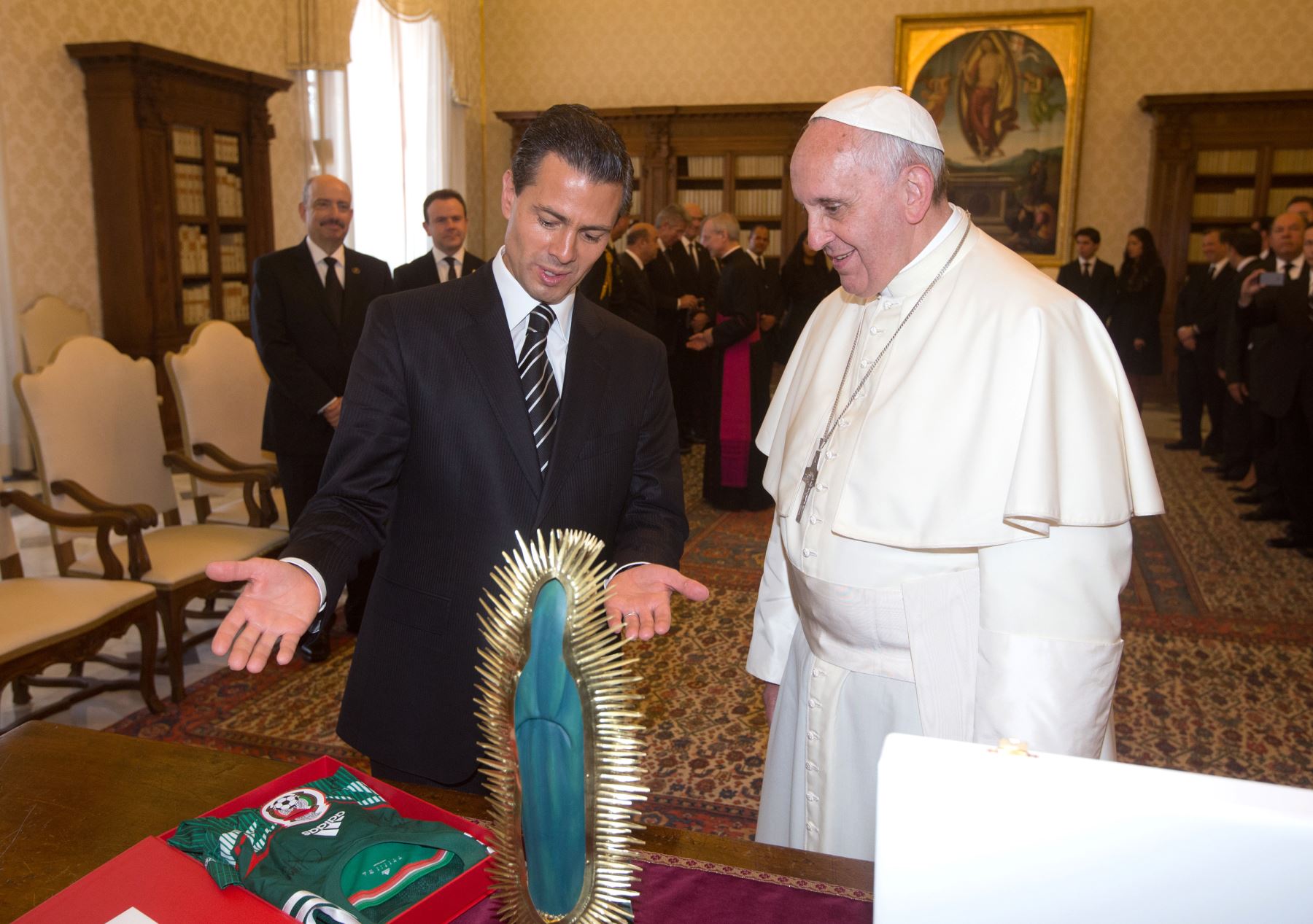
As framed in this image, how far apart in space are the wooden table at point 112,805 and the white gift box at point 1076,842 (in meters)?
0.58

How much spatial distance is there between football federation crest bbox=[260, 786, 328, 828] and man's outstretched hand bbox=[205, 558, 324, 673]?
17 cm

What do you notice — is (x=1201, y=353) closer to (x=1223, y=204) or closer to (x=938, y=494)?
(x=1223, y=204)

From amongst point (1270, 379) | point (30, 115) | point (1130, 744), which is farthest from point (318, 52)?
point (1130, 744)

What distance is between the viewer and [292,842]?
1.14 metres

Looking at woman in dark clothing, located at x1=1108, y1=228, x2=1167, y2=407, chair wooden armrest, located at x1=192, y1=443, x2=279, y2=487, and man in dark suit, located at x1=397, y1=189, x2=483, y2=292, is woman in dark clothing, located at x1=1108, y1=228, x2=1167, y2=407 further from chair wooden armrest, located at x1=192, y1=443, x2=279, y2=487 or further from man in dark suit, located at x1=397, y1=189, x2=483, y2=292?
chair wooden armrest, located at x1=192, y1=443, x2=279, y2=487

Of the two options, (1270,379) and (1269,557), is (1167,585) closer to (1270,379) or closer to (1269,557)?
(1269,557)

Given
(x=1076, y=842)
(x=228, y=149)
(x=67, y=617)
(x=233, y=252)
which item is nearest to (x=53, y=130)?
(x=228, y=149)

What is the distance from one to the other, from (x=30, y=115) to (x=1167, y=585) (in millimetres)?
7937

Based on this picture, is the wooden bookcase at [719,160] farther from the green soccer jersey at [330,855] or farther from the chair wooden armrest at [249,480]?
the green soccer jersey at [330,855]

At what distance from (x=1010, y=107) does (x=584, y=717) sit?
1258 cm

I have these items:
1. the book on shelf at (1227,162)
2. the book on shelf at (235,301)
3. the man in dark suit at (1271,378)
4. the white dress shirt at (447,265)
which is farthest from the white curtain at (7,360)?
the book on shelf at (1227,162)

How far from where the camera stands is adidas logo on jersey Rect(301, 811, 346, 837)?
1166 mm

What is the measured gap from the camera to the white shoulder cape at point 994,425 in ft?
5.22

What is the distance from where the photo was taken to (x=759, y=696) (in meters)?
4.02
